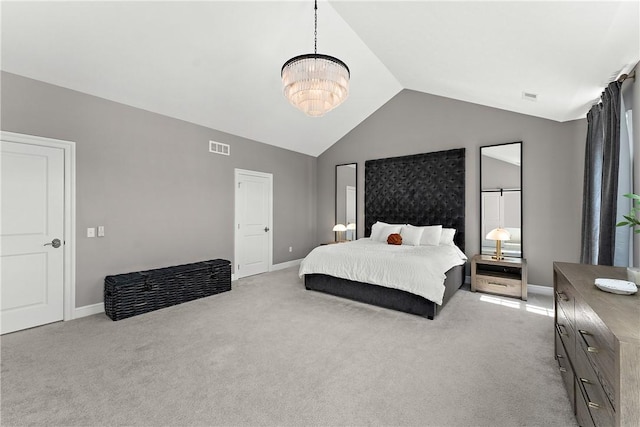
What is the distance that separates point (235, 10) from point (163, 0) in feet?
2.21

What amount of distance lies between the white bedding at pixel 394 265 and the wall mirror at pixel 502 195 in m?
0.70

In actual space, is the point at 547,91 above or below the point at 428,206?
above

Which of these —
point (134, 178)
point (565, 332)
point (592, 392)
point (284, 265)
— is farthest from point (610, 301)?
point (284, 265)

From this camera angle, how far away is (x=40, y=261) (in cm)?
312

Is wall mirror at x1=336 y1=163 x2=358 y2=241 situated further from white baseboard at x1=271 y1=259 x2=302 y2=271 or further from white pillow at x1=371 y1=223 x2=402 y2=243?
white baseboard at x1=271 y1=259 x2=302 y2=271

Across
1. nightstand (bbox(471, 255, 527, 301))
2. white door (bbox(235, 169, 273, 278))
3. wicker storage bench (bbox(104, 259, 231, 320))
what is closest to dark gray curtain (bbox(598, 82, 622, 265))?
nightstand (bbox(471, 255, 527, 301))

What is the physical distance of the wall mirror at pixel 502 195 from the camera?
4430mm

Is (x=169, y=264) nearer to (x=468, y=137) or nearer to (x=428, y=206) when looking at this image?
(x=428, y=206)

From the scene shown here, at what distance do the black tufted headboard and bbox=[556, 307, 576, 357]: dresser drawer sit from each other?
2750 millimetres

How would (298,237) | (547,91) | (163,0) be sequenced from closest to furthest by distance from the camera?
(163,0), (547,91), (298,237)

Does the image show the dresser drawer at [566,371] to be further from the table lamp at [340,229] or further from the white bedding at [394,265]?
the table lamp at [340,229]

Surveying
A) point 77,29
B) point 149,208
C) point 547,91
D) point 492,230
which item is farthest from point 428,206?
point 77,29

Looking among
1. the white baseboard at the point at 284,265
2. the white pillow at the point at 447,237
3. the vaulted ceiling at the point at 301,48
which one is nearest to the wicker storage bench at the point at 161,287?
the white baseboard at the point at 284,265

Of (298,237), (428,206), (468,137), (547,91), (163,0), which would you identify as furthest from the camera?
(298,237)
